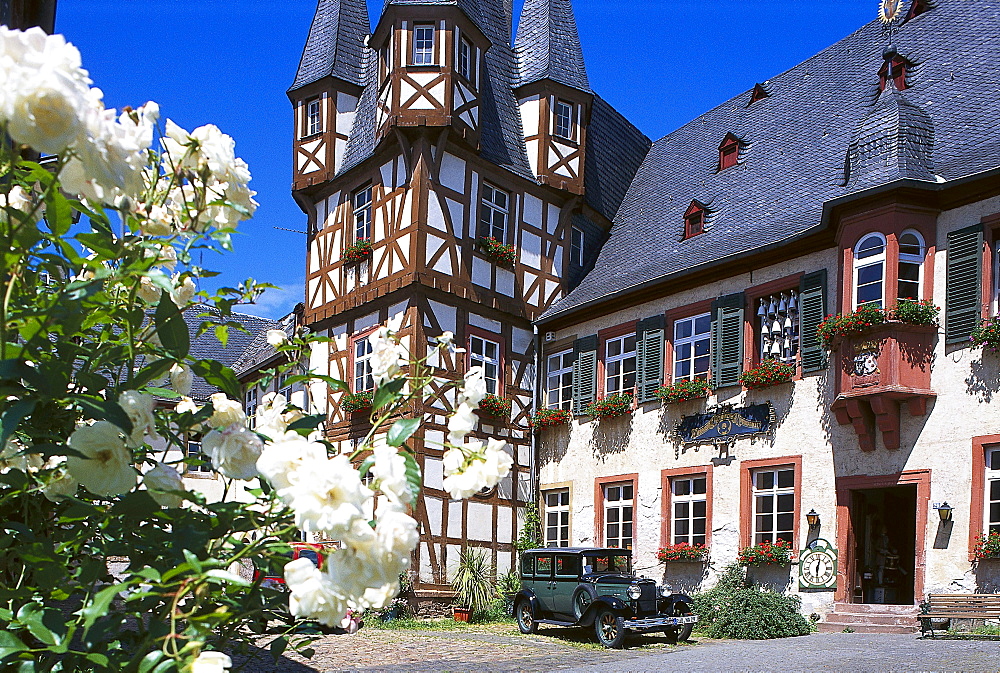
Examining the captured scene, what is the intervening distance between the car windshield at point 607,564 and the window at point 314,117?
476 inches

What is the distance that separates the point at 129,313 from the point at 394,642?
40.8 ft

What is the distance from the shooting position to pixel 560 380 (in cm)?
2041

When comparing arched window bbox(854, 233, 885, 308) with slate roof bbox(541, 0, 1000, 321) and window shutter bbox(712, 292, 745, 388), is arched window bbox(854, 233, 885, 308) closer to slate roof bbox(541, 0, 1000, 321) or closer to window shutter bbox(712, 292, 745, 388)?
slate roof bbox(541, 0, 1000, 321)

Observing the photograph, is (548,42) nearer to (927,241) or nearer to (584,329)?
(584,329)

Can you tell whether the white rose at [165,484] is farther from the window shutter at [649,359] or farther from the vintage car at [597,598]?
the window shutter at [649,359]

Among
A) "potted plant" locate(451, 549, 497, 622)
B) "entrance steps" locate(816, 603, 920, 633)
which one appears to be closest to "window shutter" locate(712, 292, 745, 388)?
"entrance steps" locate(816, 603, 920, 633)

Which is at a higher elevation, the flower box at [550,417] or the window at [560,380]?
the window at [560,380]

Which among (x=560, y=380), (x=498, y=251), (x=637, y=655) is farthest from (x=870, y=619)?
(x=498, y=251)

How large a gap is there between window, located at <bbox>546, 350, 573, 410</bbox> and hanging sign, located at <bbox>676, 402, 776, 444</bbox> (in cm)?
318

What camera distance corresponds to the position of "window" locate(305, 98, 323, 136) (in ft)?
73.2

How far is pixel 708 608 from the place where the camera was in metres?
15.5

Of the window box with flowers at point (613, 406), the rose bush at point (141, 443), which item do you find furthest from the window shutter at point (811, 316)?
the rose bush at point (141, 443)

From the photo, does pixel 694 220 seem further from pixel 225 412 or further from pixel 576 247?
pixel 225 412

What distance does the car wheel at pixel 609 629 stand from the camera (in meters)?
13.5
